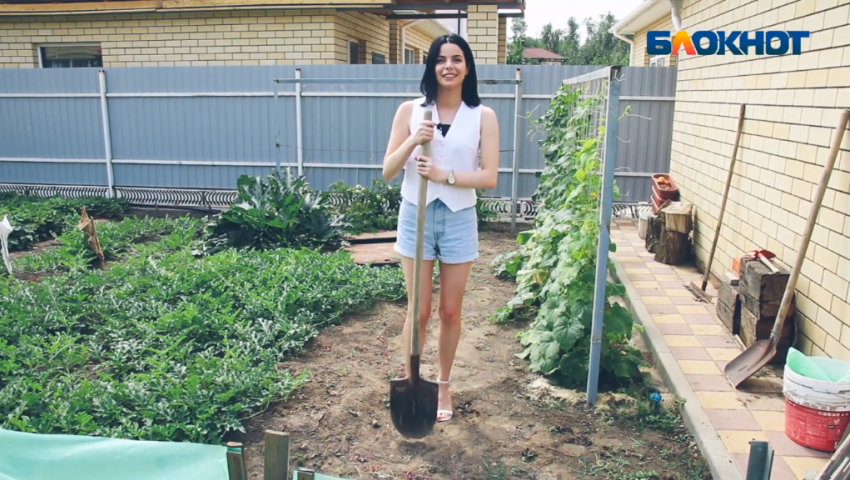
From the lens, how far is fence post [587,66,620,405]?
10.4ft

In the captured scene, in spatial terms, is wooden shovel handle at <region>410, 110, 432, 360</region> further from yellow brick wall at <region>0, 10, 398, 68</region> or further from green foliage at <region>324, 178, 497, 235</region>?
yellow brick wall at <region>0, 10, 398, 68</region>

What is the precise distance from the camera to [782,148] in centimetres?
432

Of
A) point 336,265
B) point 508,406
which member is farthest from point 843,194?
point 336,265

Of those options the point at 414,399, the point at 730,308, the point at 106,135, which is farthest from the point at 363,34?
the point at 414,399

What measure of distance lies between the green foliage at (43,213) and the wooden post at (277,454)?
688cm

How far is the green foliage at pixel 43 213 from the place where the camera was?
7605 millimetres

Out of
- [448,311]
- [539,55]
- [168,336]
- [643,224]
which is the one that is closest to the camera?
[448,311]

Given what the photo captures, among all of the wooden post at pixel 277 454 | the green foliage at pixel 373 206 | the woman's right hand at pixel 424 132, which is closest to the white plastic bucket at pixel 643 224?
the green foliage at pixel 373 206

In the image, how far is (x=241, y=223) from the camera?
6.80 m

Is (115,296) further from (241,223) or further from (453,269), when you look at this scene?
(453,269)

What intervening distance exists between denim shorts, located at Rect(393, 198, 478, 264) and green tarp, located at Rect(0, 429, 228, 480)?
47.0 inches

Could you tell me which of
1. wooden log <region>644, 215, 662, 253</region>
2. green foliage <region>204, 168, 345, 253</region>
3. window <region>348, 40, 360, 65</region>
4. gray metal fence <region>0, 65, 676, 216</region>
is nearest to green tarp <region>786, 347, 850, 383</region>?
wooden log <region>644, 215, 662, 253</region>

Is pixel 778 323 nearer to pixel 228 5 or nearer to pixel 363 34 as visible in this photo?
pixel 228 5

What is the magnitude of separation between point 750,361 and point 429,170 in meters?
2.19
